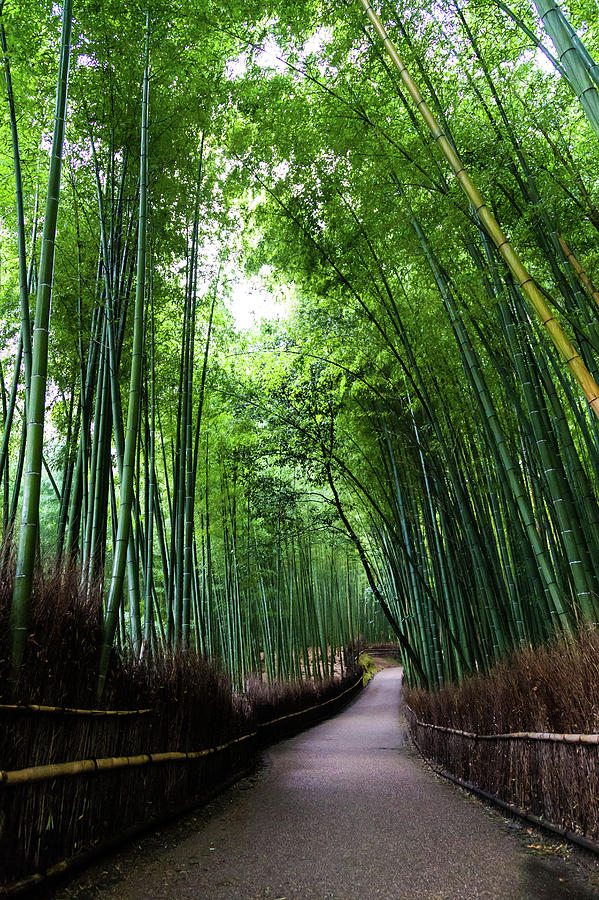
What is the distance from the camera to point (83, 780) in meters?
1.80

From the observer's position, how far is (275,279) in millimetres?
5074

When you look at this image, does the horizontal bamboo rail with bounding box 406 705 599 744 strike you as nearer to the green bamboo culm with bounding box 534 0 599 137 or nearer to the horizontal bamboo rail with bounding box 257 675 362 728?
the green bamboo culm with bounding box 534 0 599 137

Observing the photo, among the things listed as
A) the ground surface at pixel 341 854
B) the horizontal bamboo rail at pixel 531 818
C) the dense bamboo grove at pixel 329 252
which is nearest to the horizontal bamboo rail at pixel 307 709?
the dense bamboo grove at pixel 329 252

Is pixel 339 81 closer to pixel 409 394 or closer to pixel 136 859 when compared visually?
pixel 409 394

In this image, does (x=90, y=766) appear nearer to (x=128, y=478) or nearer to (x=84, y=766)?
(x=84, y=766)

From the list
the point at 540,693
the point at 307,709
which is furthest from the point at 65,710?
the point at 307,709

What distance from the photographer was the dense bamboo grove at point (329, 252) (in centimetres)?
248

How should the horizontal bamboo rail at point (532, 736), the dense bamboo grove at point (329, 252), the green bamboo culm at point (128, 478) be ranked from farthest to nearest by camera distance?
the dense bamboo grove at point (329, 252), the green bamboo culm at point (128, 478), the horizontal bamboo rail at point (532, 736)

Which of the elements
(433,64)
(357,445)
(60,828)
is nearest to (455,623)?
Answer: (357,445)

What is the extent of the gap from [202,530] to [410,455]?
10.6 feet

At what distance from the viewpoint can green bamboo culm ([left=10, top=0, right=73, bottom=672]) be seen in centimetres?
167

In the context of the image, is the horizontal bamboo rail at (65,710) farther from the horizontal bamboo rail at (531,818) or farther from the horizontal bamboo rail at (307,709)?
the horizontal bamboo rail at (307,709)

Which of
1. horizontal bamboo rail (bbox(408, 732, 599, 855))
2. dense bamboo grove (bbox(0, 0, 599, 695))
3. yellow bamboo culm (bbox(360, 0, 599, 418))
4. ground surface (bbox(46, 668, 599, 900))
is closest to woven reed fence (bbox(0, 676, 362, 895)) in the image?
ground surface (bbox(46, 668, 599, 900))

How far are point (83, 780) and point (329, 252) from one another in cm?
Answer: 364
